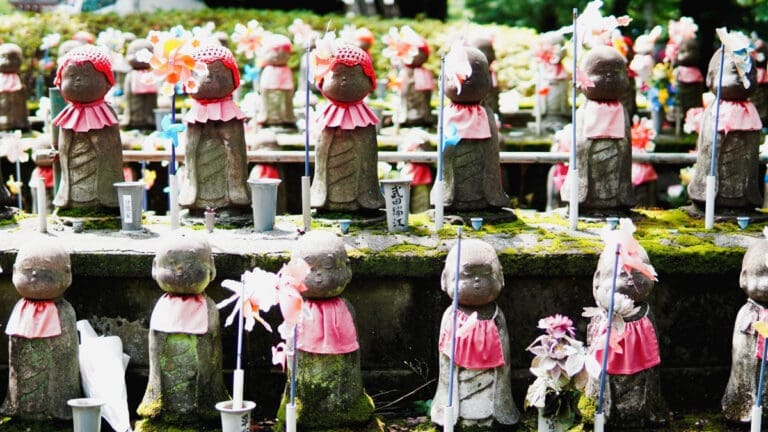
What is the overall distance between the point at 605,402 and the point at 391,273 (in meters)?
1.26

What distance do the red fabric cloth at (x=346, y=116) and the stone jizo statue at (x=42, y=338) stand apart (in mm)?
1670

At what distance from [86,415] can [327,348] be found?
1147 mm

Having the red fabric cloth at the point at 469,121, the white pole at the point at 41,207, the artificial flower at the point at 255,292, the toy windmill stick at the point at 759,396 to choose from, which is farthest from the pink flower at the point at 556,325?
the white pole at the point at 41,207

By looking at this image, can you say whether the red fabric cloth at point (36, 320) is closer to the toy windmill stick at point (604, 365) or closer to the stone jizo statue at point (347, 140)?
the stone jizo statue at point (347, 140)

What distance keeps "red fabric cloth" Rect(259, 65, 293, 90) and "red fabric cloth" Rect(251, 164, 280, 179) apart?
199cm

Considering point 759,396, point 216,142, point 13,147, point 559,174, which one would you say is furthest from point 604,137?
point 13,147

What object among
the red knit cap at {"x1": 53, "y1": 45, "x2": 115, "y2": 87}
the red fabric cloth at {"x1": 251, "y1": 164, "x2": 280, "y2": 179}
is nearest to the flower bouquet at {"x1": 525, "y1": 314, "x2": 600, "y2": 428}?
the red knit cap at {"x1": 53, "y1": 45, "x2": 115, "y2": 87}

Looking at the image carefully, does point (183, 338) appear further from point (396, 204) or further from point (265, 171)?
point (265, 171)

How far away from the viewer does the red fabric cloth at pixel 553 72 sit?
12.4 metres

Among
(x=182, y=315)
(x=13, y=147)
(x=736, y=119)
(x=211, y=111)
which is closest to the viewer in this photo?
(x=182, y=315)

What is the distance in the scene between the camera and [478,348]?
6121 mm

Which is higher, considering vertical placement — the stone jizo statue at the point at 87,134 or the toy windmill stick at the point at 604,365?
the stone jizo statue at the point at 87,134

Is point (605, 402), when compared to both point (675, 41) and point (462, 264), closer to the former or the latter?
point (462, 264)

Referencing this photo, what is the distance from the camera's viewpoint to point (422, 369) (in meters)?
6.92
